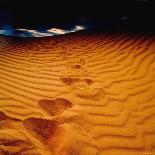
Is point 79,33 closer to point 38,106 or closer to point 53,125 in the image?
point 38,106

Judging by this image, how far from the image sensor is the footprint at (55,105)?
113 inches

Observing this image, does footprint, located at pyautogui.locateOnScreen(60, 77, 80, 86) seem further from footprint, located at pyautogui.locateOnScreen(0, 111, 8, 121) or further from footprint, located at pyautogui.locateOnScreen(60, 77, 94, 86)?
footprint, located at pyautogui.locateOnScreen(0, 111, 8, 121)

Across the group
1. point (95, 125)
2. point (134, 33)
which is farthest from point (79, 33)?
point (95, 125)

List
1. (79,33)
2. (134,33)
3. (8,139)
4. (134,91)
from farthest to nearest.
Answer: (79,33), (134,33), (134,91), (8,139)

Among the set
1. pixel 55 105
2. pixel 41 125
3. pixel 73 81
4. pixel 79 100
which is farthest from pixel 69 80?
pixel 41 125

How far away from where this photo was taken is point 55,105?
3.04 meters

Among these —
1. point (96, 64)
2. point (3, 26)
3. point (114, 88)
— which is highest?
point (3, 26)

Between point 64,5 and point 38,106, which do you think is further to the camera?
point 64,5

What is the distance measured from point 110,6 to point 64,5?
196cm

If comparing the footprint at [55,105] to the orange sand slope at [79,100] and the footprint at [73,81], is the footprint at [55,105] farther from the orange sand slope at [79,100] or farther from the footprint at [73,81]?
the footprint at [73,81]

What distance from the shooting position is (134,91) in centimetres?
346

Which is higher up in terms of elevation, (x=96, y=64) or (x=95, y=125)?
(x=96, y=64)

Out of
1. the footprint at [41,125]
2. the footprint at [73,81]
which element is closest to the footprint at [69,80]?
the footprint at [73,81]

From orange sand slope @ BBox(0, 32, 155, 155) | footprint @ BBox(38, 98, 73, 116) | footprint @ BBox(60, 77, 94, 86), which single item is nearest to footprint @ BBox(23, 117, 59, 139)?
orange sand slope @ BBox(0, 32, 155, 155)
